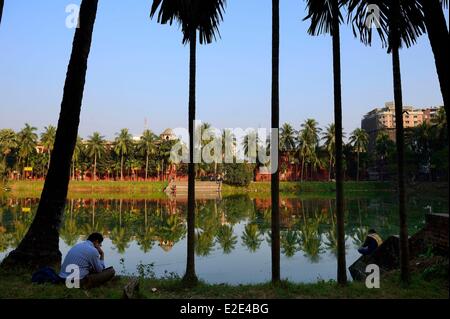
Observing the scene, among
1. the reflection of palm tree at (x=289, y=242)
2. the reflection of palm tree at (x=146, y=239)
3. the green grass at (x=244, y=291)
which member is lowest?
the reflection of palm tree at (x=146, y=239)

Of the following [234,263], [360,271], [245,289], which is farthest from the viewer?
[234,263]

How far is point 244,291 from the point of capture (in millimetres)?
5836

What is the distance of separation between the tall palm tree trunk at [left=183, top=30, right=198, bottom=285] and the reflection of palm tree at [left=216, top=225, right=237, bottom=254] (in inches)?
285

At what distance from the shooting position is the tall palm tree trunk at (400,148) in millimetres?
6004

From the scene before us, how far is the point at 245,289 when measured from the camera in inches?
236

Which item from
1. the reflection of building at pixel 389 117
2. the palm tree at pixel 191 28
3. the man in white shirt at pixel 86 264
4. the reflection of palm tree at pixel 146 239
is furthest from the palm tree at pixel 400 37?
the reflection of building at pixel 389 117

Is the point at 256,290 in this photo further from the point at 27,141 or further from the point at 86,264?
the point at 27,141

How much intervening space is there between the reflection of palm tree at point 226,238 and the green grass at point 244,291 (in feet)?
24.7

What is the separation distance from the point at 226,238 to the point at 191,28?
37.6ft

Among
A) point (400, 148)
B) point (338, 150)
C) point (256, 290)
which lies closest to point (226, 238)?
point (256, 290)

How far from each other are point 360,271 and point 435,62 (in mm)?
6298

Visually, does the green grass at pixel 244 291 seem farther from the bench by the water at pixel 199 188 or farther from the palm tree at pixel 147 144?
the palm tree at pixel 147 144
